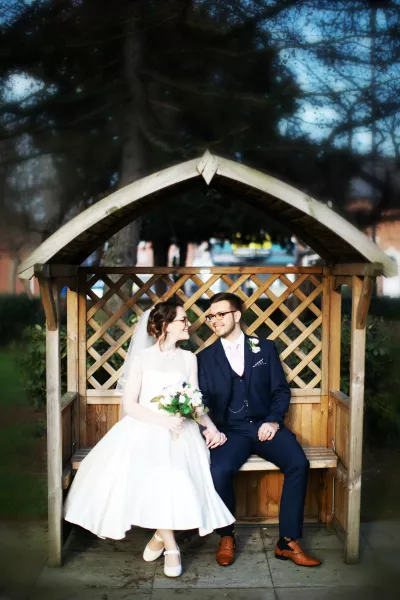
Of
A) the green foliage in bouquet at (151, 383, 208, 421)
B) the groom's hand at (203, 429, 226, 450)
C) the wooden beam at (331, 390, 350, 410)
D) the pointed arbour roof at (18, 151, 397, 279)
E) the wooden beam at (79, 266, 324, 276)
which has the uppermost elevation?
the pointed arbour roof at (18, 151, 397, 279)

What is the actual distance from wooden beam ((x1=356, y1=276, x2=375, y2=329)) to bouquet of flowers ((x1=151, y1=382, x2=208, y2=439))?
1.08m

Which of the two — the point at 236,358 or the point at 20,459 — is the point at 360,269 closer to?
the point at 236,358

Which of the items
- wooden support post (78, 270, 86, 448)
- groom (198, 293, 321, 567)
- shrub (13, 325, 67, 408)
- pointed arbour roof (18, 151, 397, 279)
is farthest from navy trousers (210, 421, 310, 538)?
shrub (13, 325, 67, 408)

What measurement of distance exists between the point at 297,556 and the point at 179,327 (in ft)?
5.12

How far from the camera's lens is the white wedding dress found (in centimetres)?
391

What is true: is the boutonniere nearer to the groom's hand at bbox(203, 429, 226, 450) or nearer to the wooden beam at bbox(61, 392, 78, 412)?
the groom's hand at bbox(203, 429, 226, 450)

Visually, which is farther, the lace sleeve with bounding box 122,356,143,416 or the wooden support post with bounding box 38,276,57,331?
the lace sleeve with bounding box 122,356,143,416

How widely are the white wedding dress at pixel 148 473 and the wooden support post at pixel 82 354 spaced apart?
0.58 m

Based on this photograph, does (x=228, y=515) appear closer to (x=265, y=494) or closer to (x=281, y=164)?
(x=265, y=494)

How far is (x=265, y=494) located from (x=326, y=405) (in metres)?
0.78

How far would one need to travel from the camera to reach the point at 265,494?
16.3 feet

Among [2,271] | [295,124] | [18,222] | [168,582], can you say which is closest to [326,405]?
[168,582]

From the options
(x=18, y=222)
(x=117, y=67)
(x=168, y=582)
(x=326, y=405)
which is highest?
(x=117, y=67)

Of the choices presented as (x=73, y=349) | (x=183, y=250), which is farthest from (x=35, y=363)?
(x=183, y=250)
